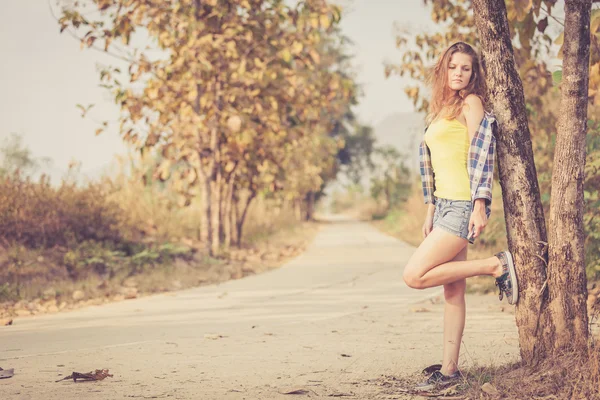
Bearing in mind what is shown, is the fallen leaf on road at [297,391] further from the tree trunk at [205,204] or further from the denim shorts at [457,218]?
the tree trunk at [205,204]

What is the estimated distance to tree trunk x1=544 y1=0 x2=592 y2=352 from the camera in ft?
13.3

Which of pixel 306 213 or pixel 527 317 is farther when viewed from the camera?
pixel 306 213

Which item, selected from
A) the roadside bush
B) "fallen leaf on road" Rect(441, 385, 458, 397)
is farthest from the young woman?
the roadside bush

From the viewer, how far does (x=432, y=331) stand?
244 inches

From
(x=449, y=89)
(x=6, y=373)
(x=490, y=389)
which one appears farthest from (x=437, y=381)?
(x=6, y=373)

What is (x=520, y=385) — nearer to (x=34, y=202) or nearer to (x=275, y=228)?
(x=34, y=202)

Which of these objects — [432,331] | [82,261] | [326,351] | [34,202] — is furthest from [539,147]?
[34,202]

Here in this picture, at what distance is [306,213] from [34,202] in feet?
108

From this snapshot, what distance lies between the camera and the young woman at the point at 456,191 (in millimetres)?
4062

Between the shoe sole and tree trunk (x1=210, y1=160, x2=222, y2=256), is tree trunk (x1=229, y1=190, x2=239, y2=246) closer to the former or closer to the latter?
tree trunk (x1=210, y1=160, x2=222, y2=256)

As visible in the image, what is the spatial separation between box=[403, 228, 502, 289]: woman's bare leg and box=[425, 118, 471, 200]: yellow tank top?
251 mm

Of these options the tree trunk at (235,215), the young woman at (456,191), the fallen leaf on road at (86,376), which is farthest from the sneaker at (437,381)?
the tree trunk at (235,215)

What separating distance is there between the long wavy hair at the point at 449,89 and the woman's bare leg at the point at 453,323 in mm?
857

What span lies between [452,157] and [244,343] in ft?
8.07
